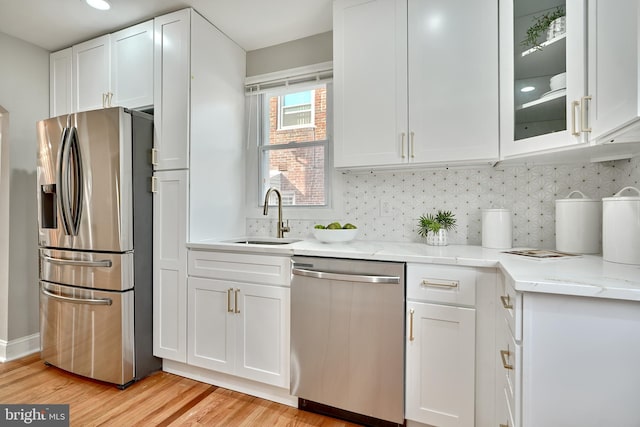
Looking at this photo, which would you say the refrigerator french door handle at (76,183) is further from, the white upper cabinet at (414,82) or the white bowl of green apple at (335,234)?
the white upper cabinet at (414,82)

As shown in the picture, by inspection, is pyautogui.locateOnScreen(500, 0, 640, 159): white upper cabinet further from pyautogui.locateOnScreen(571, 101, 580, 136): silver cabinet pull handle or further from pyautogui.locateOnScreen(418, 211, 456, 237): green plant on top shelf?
pyautogui.locateOnScreen(418, 211, 456, 237): green plant on top shelf

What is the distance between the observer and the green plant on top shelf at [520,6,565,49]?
138 cm

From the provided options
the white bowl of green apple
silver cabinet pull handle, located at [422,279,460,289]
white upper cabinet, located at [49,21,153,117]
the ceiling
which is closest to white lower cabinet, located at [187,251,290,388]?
the white bowl of green apple

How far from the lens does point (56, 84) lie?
8.77 feet

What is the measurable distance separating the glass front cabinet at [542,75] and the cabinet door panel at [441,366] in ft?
2.92

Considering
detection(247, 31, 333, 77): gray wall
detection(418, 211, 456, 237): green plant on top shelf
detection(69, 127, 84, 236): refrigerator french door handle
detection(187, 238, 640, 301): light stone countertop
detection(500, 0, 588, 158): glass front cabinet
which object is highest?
detection(247, 31, 333, 77): gray wall

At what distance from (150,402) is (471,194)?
7.83 feet

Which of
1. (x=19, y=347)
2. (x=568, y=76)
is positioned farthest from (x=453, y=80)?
(x=19, y=347)

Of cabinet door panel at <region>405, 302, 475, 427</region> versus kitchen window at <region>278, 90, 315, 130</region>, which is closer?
Result: cabinet door panel at <region>405, 302, 475, 427</region>

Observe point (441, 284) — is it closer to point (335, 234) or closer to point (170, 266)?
point (335, 234)

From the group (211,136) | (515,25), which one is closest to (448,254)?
(515,25)

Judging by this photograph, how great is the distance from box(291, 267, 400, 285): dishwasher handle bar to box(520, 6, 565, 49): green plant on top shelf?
4.36 feet

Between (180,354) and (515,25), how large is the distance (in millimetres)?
2803

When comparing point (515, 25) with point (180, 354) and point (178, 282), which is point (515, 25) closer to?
point (178, 282)
